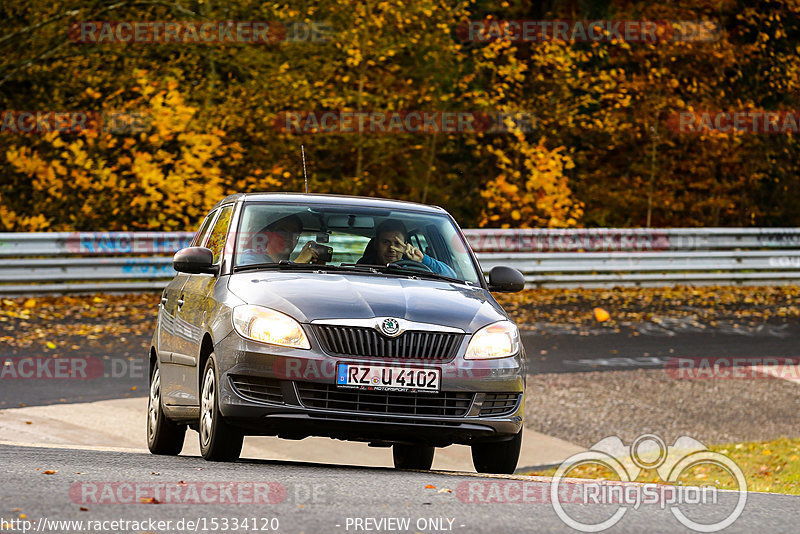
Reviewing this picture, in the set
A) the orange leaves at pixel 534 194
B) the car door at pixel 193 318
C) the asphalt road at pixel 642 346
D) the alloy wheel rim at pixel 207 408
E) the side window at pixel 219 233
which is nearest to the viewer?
the alloy wheel rim at pixel 207 408

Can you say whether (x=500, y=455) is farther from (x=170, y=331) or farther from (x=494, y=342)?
(x=170, y=331)

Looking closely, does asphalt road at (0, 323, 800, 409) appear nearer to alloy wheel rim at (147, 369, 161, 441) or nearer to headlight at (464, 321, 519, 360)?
alloy wheel rim at (147, 369, 161, 441)

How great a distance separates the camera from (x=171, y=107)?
2259 cm

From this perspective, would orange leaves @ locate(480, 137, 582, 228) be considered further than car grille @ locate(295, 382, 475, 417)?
Yes

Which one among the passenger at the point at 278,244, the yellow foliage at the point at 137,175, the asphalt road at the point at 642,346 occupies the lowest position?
the asphalt road at the point at 642,346

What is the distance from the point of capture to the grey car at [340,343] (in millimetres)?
7824

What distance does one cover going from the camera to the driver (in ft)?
29.6

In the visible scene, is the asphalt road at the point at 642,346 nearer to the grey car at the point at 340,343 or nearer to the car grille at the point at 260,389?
the grey car at the point at 340,343

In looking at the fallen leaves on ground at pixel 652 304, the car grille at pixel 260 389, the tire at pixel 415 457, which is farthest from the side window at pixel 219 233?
the fallen leaves on ground at pixel 652 304

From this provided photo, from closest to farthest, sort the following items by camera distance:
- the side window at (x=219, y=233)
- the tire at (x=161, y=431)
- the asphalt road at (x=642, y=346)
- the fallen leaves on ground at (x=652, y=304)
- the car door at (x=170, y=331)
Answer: the side window at (x=219, y=233) → the car door at (x=170, y=331) → the tire at (x=161, y=431) → the asphalt road at (x=642, y=346) → the fallen leaves on ground at (x=652, y=304)

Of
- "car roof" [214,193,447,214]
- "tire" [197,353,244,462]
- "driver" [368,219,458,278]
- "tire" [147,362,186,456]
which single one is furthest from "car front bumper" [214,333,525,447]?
"tire" [147,362,186,456]

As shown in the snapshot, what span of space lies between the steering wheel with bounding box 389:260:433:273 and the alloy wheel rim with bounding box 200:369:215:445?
143 cm

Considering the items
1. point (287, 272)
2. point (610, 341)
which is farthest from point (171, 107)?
point (287, 272)

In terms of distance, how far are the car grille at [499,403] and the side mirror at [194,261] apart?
1.96 metres
